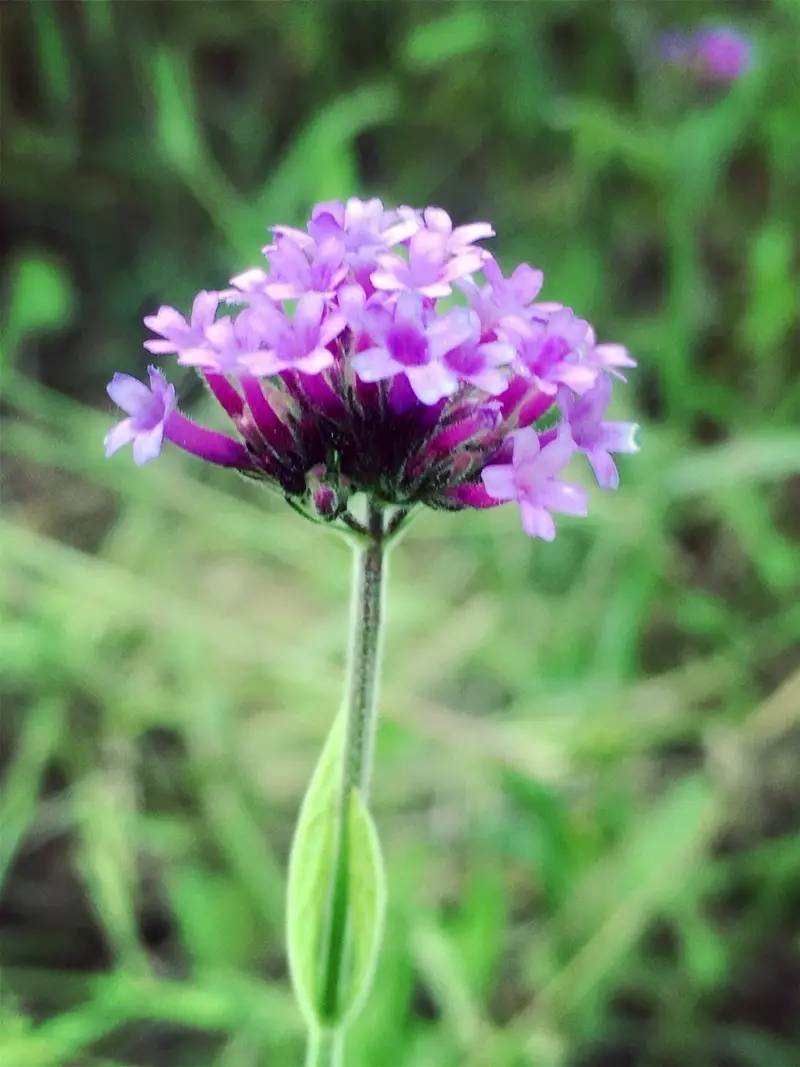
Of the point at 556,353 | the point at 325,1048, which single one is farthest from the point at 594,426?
the point at 325,1048

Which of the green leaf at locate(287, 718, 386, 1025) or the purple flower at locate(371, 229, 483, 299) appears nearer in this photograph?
the purple flower at locate(371, 229, 483, 299)

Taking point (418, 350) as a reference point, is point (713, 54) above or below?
above

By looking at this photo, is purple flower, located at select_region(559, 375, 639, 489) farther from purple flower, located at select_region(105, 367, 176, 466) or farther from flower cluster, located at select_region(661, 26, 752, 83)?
flower cluster, located at select_region(661, 26, 752, 83)

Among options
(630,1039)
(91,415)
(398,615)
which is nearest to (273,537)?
(398,615)

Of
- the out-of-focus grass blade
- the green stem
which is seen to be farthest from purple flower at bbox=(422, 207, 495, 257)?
the out-of-focus grass blade

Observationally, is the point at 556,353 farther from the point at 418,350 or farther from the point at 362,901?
the point at 362,901

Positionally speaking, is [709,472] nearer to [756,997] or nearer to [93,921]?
[756,997]

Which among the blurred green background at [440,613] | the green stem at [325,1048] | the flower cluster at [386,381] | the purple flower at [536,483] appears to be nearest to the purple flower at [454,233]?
the flower cluster at [386,381]
